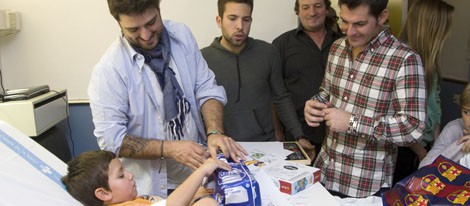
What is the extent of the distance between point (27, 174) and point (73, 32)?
1.47 m

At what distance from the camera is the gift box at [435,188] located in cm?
117

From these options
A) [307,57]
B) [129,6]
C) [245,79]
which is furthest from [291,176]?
[307,57]

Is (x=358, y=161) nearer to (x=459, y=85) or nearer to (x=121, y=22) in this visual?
(x=121, y=22)

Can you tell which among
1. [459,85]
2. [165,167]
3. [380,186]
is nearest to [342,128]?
[380,186]

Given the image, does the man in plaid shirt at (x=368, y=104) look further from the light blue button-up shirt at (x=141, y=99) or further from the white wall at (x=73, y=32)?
the white wall at (x=73, y=32)

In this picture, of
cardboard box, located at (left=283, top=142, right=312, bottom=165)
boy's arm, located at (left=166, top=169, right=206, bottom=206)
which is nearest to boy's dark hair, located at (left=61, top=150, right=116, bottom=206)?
boy's arm, located at (left=166, top=169, right=206, bottom=206)

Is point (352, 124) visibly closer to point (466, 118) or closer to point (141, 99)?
point (466, 118)

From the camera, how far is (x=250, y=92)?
81.7 inches

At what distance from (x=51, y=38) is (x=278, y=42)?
5.29 feet

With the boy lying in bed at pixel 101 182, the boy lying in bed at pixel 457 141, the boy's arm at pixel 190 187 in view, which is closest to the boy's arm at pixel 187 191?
the boy's arm at pixel 190 187

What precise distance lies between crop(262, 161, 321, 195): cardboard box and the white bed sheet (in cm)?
72

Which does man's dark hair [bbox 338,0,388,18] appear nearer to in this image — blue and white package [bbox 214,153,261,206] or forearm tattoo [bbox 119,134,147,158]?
blue and white package [bbox 214,153,261,206]

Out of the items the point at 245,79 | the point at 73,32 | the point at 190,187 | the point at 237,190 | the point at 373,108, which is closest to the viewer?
the point at 237,190

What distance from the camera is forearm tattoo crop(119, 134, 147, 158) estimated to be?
1.33 meters
